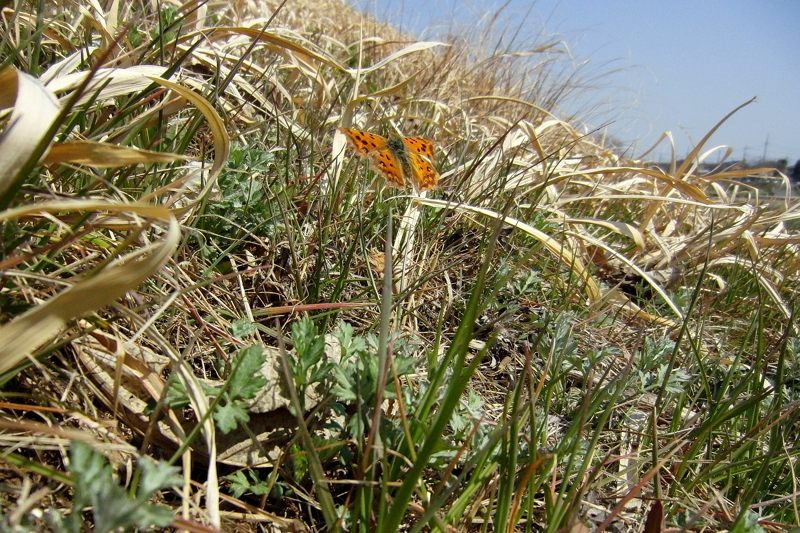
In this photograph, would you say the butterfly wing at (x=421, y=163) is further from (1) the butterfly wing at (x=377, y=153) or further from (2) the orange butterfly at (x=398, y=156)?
(1) the butterfly wing at (x=377, y=153)

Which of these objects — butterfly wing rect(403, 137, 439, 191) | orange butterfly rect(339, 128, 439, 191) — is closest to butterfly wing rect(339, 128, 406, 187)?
orange butterfly rect(339, 128, 439, 191)

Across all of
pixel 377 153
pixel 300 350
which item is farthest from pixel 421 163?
pixel 300 350

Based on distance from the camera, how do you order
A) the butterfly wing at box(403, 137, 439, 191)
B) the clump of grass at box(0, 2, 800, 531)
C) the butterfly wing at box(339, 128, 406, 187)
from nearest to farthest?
the clump of grass at box(0, 2, 800, 531) < the butterfly wing at box(339, 128, 406, 187) < the butterfly wing at box(403, 137, 439, 191)

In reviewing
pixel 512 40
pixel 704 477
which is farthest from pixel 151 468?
pixel 512 40

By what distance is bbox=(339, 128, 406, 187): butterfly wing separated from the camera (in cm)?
209

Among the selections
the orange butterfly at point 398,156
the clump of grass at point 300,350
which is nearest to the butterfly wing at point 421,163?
the orange butterfly at point 398,156

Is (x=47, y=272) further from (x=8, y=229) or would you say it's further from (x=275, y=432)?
(x=275, y=432)

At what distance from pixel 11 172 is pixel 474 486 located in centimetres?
99

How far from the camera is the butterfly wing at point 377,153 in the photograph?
2.09 m

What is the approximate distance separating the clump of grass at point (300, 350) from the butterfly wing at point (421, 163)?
0.12 m

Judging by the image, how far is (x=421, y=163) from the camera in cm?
242

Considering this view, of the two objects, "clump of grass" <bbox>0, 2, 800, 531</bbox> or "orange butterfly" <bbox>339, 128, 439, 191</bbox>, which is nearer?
"clump of grass" <bbox>0, 2, 800, 531</bbox>

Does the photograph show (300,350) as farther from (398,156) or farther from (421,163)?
(421,163)

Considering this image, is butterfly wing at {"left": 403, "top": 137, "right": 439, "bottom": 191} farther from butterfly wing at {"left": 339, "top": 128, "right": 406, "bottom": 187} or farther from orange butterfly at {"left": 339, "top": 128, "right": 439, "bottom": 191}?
butterfly wing at {"left": 339, "top": 128, "right": 406, "bottom": 187}
